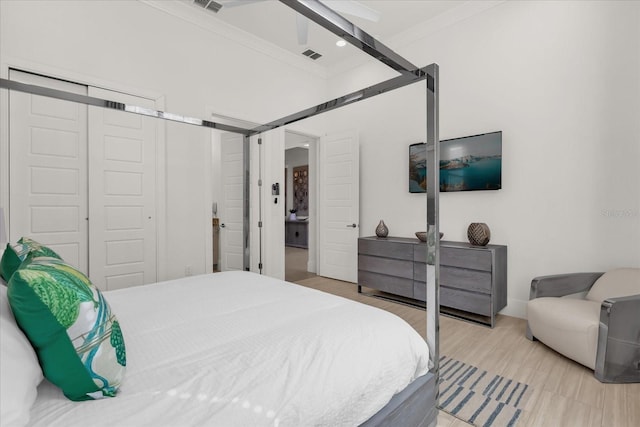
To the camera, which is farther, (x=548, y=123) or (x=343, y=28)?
(x=548, y=123)

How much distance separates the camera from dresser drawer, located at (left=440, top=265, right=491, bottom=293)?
9.38ft

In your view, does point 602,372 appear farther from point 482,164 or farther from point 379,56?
point 379,56

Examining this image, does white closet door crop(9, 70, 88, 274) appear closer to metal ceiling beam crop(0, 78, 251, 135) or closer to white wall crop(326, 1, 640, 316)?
metal ceiling beam crop(0, 78, 251, 135)

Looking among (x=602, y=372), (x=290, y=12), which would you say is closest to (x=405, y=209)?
(x=602, y=372)

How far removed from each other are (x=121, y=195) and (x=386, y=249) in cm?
287

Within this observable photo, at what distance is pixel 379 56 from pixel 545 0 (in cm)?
282

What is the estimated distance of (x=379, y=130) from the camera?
4.32 meters

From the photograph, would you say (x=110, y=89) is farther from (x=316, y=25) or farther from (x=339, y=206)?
(x=339, y=206)

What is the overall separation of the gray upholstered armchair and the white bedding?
1.47 m

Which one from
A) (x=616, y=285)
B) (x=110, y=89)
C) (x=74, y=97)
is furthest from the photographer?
(x=110, y=89)

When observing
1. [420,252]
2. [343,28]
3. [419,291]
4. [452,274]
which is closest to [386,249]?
[420,252]

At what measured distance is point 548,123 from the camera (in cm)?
294

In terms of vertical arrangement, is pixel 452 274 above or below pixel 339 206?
below

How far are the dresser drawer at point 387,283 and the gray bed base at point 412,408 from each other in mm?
2090
